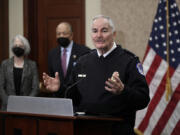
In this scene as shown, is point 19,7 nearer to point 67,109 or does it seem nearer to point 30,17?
point 30,17

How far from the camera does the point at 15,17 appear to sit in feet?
15.3

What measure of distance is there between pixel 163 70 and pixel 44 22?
2.12 m

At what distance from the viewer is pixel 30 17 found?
4.59 metres

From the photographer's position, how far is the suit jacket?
11.7 ft

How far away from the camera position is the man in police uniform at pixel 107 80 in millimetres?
1793

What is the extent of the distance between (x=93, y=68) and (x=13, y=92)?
184cm

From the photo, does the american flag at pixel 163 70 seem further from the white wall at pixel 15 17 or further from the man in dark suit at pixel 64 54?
the white wall at pixel 15 17

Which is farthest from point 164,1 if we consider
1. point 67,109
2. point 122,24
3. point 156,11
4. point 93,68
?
point 67,109

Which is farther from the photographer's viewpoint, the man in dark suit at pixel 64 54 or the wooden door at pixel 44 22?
the wooden door at pixel 44 22

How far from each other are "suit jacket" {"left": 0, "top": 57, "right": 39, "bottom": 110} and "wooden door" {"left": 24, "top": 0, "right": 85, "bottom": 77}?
2.86 ft

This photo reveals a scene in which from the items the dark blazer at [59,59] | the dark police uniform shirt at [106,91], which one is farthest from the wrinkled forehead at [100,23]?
the dark blazer at [59,59]

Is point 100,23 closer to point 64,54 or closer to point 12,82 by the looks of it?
point 64,54

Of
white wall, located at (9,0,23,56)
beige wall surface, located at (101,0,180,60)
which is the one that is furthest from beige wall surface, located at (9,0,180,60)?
white wall, located at (9,0,23,56)

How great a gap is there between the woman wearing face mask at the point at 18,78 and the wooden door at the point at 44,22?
0.84 m
